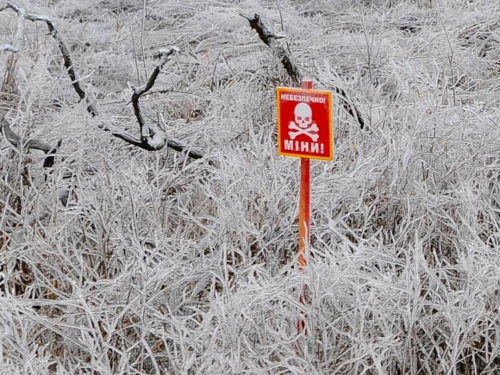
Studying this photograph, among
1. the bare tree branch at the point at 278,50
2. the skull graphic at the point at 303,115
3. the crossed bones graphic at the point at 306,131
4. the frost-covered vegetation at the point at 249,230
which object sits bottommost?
the frost-covered vegetation at the point at 249,230

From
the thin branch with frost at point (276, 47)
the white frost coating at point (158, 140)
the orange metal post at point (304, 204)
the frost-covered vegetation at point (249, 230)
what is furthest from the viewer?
the thin branch with frost at point (276, 47)

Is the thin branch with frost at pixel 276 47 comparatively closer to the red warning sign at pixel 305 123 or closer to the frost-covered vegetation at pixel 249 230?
the frost-covered vegetation at pixel 249 230

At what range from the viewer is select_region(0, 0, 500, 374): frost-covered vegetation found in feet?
5.83

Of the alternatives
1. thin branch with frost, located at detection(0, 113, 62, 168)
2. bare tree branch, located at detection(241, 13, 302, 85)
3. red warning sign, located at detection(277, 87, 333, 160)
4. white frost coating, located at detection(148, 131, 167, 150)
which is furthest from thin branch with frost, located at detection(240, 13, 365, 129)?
red warning sign, located at detection(277, 87, 333, 160)

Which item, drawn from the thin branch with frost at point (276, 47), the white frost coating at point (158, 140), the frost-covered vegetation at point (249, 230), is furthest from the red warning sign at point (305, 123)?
the thin branch with frost at point (276, 47)

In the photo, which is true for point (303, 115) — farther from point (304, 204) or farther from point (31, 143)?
point (31, 143)

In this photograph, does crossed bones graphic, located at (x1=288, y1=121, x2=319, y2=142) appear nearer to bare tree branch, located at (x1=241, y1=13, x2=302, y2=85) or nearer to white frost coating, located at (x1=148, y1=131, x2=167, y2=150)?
white frost coating, located at (x1=148, y1=131, x2=167, y2=150)

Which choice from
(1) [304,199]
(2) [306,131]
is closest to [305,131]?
(2) [306,131]

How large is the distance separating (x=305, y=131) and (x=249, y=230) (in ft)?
1.09

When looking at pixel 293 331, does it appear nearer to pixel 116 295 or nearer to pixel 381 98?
pixel 116 295

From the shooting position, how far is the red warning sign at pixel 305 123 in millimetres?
1848

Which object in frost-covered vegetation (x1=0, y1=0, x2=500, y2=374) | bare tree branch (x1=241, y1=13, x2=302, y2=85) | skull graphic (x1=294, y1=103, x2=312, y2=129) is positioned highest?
bare tree branch (x1=241, y1=13, x2=302, y2=85)

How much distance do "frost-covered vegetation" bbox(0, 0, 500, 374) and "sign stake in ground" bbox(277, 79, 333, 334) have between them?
9cm

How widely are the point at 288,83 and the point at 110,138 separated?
706 millimetres
